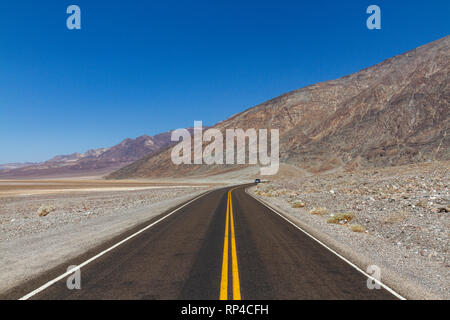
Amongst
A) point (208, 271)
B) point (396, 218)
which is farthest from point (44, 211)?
point (396, 218)

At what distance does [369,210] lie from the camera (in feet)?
54.5

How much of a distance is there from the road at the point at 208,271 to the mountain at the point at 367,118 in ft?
235

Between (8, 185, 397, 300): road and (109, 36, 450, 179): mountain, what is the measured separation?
235 ft

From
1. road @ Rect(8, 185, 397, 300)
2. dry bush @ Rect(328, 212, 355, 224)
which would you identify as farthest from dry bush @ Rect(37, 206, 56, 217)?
dry bush @ Rect(328, 212, 355, 224)

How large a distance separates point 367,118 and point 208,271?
10000 cm

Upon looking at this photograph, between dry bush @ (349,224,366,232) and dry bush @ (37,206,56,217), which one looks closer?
dry bush @ (349,224,366,232)

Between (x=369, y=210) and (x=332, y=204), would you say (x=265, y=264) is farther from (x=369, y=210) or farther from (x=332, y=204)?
(x=332, y=204)

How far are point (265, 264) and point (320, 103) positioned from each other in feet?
409

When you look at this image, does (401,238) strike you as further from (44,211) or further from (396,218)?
(44,211)

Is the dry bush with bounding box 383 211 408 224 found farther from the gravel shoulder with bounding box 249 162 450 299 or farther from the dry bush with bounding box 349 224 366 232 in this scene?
the dry bush with bounding box 349 224 366 232

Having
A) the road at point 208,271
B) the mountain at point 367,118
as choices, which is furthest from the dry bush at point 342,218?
the mountain at point 367,118

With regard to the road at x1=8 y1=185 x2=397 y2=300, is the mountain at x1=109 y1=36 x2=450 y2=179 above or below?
above

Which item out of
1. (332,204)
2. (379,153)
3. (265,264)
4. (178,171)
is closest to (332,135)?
(379,153)

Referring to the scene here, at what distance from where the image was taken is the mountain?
7700 centimetres
